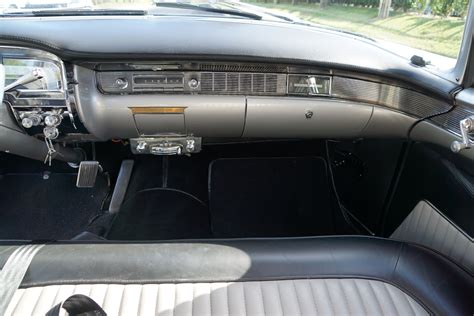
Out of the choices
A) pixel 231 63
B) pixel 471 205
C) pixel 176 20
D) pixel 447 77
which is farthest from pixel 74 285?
pixel 447 77

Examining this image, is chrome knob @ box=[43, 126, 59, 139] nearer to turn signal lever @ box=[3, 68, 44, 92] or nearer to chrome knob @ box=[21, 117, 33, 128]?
chrome knob @ box=[21, 117, 33, 128]

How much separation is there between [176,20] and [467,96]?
48.8 inches

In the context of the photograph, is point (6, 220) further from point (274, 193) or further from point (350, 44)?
point (350, 44)

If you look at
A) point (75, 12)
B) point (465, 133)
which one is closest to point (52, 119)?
point (75, 12)

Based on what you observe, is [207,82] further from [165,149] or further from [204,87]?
[165,149]

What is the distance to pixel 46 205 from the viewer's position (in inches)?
108

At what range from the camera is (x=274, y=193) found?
2.66 metres

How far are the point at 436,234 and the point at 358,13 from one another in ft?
3.38

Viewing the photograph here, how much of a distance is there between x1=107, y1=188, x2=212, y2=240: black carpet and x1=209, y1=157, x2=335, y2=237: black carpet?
10 centimetres

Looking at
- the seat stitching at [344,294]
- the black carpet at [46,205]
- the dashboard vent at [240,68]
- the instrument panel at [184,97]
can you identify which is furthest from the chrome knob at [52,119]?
the seat stitching at [344,294]

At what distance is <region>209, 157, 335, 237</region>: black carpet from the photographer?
97.6 inches

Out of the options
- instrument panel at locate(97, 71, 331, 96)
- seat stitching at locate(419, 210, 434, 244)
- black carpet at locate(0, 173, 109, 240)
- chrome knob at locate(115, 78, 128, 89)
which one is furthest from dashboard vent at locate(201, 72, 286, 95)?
black carpet at locate(0, 173, 109, 240)

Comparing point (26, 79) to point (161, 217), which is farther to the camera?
point (161, 217)

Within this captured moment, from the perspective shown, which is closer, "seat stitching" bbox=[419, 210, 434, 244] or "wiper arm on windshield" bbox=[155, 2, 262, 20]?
"seat stitching" bbox=[419, 210, 434, 244]
